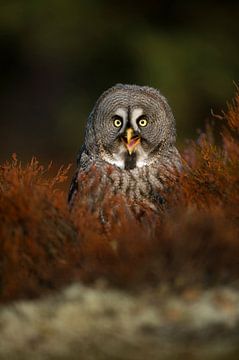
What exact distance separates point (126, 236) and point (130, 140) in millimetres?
1523

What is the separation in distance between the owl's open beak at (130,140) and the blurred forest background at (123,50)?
8758mm

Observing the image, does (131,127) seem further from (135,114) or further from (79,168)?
(79,168)

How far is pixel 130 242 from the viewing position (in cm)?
434

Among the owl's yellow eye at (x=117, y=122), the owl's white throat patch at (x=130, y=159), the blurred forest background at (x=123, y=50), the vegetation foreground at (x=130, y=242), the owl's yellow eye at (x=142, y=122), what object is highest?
the blurred forest background at (x=123, y=50)

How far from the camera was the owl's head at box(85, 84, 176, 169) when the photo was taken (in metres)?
5.89

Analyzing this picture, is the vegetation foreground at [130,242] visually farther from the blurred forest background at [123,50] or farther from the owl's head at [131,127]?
the blurred forest background at [123,50]

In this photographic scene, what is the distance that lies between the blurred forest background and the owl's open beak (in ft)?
28.7

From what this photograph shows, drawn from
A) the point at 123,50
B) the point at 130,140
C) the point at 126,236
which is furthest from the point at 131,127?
the point at 123,50

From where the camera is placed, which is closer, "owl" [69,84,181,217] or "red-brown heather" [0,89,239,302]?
"red-brown heather" [0,89,239,302]

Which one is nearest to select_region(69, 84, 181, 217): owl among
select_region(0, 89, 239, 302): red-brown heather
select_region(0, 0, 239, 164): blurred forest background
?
select_region(0, 89, 239, 302): red-brown heather

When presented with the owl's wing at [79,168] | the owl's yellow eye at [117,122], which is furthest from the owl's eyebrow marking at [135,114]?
the owl's wing at [79,168]

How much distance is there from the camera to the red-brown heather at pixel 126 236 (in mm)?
4199

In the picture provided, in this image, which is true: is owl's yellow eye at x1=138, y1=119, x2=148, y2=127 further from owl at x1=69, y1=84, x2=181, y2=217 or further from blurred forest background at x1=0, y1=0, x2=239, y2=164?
blurred forest background at x1=0, y1=0, x2=239, y2=164

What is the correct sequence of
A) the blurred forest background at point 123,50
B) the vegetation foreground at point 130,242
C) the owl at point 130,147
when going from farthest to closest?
the blurred forest background at point 123,50
the owl at point 130,147
the vegetation foreground at point 130,242
